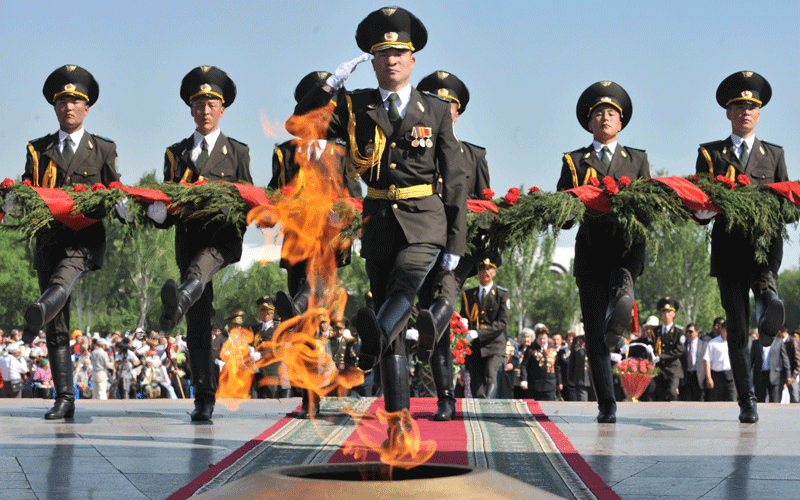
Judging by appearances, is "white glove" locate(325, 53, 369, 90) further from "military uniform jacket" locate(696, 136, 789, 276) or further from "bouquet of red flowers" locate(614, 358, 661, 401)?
"bouquet of red flowers" locate(614, 358, 661, 401)

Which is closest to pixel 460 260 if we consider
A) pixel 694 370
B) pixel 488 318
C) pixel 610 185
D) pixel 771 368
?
pixel 610 185

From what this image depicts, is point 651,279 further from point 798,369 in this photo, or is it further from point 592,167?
point 592,167

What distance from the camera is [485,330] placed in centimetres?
1292

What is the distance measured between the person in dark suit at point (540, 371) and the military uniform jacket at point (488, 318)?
431 centimetres

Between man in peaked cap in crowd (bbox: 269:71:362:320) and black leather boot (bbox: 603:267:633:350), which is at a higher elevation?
man in peaked cap in crowd (bbox: 269:71:362:320)

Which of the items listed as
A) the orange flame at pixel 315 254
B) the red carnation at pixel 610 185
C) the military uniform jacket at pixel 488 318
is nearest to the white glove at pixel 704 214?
the red carnation at pixel 610 185

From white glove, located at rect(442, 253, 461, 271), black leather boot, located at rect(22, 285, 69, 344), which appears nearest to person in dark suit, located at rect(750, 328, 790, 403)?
white glove, located at rect(442, 253, 461, 271)

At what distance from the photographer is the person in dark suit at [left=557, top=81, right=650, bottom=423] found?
23.9 feet

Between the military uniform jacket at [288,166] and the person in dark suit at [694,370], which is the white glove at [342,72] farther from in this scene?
the person in dark suit at [694,370]

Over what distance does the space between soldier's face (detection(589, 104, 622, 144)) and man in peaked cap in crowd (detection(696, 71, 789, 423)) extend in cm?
76

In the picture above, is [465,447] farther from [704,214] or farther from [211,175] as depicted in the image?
[211,175]

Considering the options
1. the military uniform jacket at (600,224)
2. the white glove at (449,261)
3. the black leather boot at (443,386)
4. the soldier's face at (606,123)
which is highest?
the soldier's face at (606,123)

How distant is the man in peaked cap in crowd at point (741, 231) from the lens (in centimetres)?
746

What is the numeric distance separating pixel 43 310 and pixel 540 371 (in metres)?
11.7
